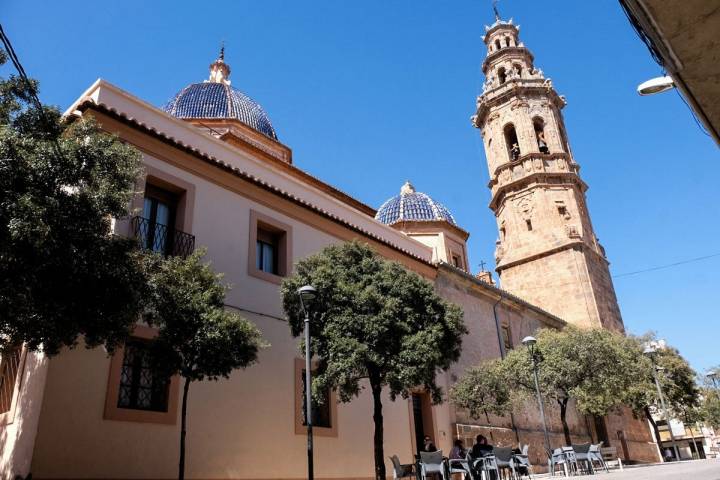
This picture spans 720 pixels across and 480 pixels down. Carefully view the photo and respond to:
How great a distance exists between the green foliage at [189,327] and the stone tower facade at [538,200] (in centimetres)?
2497

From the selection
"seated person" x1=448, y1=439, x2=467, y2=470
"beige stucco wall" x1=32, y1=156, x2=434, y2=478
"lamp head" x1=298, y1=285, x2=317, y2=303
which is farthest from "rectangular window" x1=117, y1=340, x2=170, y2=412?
"seated person" x1=448, y1=439, x2=467, y2=470

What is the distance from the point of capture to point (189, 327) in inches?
333

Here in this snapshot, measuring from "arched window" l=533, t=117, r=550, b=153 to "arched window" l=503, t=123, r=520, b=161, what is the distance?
1.30 m

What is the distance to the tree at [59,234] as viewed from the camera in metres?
6.61

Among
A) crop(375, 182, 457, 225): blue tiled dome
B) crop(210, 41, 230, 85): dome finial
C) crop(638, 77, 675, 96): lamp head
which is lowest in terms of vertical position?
crop(638, 77, 675, 96): lamp head

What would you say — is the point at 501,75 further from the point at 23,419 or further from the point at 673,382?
the point at 23,419

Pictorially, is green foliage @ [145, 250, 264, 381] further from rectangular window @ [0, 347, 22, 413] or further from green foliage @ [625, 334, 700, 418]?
green foliage @ [625, 334, 700, 418]

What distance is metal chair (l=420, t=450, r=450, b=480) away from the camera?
10.9 meters

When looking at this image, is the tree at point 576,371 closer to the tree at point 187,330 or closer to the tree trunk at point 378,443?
the tree trunk at point 378,443

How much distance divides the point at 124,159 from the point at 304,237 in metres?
6.82

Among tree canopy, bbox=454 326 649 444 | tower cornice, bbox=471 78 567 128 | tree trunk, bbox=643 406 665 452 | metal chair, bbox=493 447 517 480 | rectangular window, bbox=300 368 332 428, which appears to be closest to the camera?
metal chair, bbox=493 447 517 480

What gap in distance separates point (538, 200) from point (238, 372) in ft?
82.7

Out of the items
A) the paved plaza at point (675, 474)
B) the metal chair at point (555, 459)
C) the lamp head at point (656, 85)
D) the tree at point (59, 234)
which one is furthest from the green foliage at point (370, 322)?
the lamp head at point (656, 85)

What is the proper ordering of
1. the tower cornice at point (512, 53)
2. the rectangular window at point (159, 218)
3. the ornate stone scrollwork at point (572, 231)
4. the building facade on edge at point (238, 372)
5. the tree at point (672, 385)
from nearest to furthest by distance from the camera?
the building facade on edge at point (238, 372)
the rectangular window at point (159, 218)
the tree at point (672, 385)
the ornate stone scrollwork at point (572, 231)
the tower cornice at point (512, 53)
